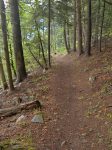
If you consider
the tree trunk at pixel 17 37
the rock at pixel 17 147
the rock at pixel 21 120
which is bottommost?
the rock at pixel 21 120

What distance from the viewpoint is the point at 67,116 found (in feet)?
29.3

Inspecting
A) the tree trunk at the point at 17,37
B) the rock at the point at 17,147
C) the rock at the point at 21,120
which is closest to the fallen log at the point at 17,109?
the rock at the point at 21,120

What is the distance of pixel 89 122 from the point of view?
323 inches

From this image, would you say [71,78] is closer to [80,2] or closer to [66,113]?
[66,113]

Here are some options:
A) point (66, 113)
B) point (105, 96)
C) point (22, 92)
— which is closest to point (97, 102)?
point (105, 96)

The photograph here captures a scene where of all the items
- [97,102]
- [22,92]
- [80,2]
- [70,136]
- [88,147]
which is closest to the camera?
[88,147]

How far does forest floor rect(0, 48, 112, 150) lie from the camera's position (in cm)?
714

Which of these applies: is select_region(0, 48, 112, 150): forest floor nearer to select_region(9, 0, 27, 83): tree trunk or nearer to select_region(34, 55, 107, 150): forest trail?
select_region(34, 55, 107, 150): forest trail

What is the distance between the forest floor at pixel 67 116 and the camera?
23.4ft

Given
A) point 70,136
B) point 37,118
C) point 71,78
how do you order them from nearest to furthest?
point 70,136 → point 37,118 → point 71,78

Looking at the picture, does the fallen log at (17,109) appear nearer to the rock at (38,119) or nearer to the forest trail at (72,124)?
the forest trail at (72,124)

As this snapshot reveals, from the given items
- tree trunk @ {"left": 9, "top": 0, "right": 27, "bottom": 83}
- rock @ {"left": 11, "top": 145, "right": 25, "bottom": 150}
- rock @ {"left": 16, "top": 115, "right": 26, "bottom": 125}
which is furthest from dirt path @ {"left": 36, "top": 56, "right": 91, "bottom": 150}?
tree trunk @ {"left": 9, "top": 0, "right": 27, "bottom": 83}

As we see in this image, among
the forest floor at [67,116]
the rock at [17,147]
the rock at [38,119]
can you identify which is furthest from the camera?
the rock at [38,119]

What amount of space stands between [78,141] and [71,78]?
8188 mm
